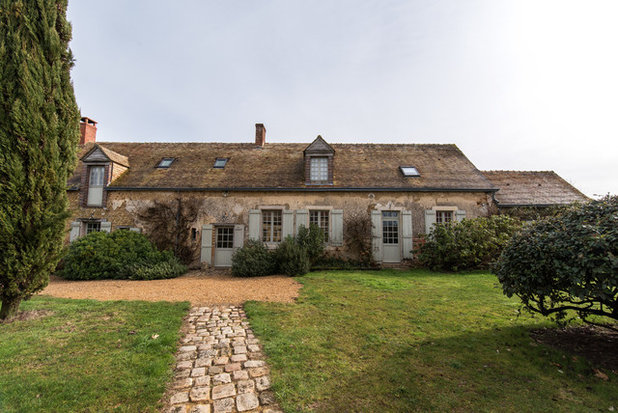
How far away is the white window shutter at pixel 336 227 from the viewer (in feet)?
36.4

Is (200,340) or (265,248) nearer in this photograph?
(200,340)

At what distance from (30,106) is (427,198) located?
1143 cm

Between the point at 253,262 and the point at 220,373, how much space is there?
21.3 ft

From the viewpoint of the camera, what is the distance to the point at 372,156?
13656mm

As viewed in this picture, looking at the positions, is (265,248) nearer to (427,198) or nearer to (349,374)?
(427,198)

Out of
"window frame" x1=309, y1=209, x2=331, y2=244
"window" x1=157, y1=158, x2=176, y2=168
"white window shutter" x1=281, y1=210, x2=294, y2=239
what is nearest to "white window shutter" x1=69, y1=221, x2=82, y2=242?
"window" x1=157, y1=158, x2=176, y2=168

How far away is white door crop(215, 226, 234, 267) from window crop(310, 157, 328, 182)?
3952 millimetres

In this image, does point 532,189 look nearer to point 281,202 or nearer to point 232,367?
point 281,202

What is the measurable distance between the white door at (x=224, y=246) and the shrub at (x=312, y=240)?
2.79m

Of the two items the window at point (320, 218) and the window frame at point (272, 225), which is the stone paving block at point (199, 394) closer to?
the window frame at point (272, 225)

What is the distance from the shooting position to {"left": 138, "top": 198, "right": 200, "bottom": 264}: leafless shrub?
36.1 ft

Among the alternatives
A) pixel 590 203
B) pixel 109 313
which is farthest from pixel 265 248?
pixel 590 203

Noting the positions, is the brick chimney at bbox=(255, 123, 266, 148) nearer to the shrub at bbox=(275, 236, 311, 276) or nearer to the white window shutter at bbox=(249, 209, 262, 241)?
the white window shutter at bbox=(249, 209, 262, 241)

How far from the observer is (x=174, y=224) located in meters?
11.1
